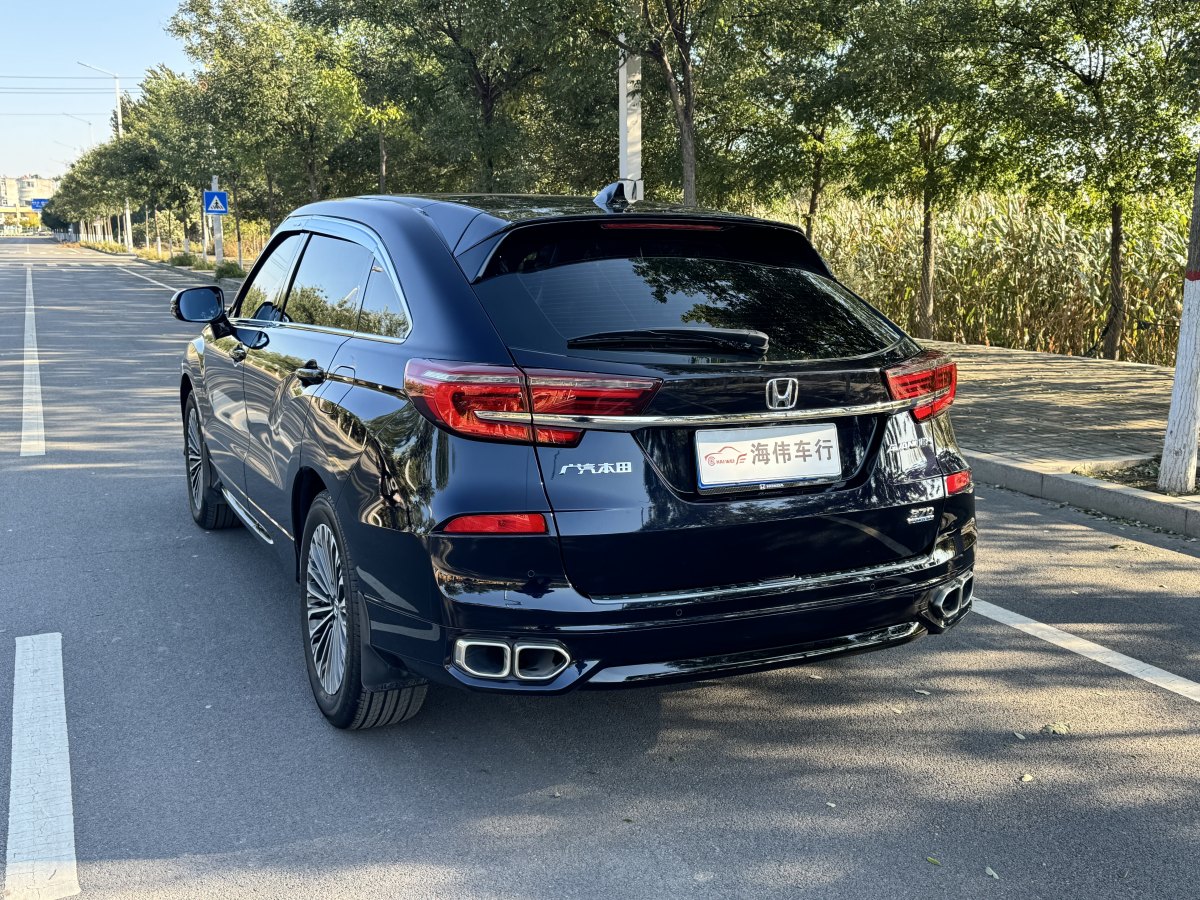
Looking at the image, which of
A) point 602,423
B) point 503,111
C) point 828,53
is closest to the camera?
point 602,423

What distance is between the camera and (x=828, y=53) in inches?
618

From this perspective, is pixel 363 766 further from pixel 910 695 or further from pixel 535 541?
pixel 910 695

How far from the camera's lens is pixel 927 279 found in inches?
680

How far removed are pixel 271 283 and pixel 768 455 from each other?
9.33ft

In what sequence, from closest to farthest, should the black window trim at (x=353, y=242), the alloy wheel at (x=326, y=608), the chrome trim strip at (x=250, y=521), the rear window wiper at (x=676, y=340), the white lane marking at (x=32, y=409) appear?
1. the rear window wiper at (x=676, y=340)
2. the black window trim at (x=353, y=242)
3. the alloy wheel at (x=326, y=608)
4. the chrome trim strip at (x=250, y=521)
5. the white lane marking at (x=32, y=409)

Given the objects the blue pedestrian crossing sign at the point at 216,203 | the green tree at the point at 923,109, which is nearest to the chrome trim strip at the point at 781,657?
the green tree at the point at 923,109

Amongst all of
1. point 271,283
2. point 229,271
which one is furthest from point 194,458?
point 229,271

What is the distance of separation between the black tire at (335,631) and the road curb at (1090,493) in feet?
15.5

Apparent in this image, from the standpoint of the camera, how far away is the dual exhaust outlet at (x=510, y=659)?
314 centimetres

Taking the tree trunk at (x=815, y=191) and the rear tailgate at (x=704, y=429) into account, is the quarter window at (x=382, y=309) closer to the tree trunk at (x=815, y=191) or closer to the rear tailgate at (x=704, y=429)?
the rear tailgate at (x=704, y=429)

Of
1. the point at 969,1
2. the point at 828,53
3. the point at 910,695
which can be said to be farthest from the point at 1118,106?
the point at 910,695

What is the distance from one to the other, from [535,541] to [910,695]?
5.91 ft

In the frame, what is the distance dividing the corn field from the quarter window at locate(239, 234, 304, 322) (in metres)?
12.3

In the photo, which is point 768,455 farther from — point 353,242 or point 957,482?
point 353,242
